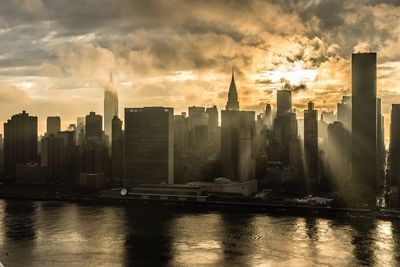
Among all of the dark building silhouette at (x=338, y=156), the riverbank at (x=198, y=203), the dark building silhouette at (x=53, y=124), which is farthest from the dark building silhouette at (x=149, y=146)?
the dark building silhouette at (x=53, y=124)

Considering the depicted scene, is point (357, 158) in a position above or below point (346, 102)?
below

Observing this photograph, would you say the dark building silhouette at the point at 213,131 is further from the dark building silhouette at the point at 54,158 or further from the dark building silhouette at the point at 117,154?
the dark building silhouette at the point at 54,158

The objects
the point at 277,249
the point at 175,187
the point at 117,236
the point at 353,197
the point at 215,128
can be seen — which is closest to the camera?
the point at 277,249

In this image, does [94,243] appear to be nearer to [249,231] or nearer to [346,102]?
[249,231]

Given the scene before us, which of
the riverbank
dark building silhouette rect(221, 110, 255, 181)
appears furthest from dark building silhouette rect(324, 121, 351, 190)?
the riverbank

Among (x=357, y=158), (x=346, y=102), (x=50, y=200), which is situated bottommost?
(x=50, y=200)

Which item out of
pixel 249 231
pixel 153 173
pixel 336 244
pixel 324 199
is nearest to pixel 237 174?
pixel 153 173

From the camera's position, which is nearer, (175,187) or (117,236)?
(117,236)
